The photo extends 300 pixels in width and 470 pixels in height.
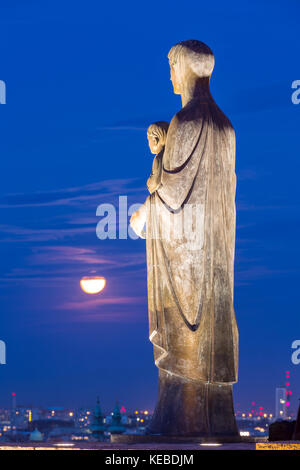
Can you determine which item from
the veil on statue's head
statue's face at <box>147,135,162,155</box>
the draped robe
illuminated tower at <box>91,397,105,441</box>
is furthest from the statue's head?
illuminated tower at <box>91,397,105,441</box>

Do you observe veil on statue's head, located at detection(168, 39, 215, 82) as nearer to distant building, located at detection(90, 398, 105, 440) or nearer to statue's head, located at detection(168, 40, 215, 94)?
statue's head, located at detection(168, 40, 215, 94)

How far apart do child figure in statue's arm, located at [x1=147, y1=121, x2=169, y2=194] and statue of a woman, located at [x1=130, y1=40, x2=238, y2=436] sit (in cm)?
22

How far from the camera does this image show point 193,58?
1631cm

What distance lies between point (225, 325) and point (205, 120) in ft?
10.6

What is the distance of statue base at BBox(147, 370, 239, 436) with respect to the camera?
1542 cm

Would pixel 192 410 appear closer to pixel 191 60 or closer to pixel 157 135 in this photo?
pixel 157 135

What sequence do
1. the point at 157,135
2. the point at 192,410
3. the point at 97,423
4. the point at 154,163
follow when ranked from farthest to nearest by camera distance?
1. the point at 97,423
2. the point at 157,135
3. the point at 154,163
4. the point at 192,410

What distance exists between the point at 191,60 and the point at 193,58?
45mm

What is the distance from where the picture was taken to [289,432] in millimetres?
19938

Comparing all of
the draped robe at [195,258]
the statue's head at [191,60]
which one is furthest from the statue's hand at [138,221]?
the statue's head at [191,60]

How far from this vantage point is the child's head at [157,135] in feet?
54.8

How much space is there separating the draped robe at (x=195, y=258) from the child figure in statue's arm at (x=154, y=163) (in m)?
0.31

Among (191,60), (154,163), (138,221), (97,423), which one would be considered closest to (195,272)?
(138,221)
